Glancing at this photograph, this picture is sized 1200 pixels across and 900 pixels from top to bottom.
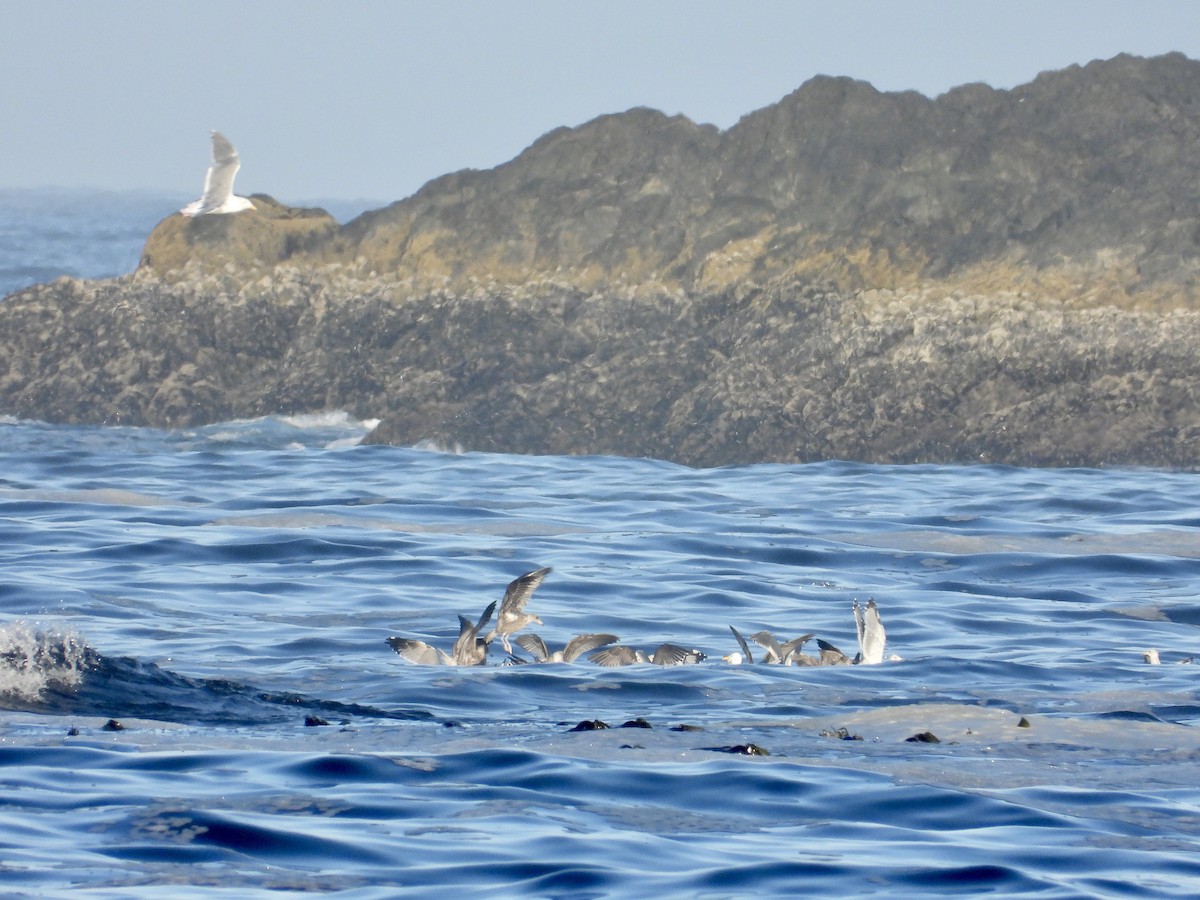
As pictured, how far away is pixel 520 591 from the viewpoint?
411 inches

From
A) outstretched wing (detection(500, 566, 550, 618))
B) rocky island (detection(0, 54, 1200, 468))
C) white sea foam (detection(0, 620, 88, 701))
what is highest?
rocky island (detection(0, 54, 1200, 468))

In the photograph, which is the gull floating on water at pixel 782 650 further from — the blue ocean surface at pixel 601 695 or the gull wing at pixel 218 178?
the gull wing at pixel 218 178

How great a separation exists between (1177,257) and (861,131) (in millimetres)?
4876

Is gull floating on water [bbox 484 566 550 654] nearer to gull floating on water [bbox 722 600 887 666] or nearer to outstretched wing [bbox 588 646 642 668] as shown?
outstretched wing [bbox 588 646 642 668]

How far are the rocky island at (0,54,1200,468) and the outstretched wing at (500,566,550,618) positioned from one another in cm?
1093

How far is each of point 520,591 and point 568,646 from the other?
20.8 inches

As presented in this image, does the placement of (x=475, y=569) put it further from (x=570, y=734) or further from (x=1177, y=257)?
(x=1177, y=257)

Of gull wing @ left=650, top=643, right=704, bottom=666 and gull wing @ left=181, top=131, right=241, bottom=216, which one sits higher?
gull wing @ left=181, top=131, right=241, bottom=216

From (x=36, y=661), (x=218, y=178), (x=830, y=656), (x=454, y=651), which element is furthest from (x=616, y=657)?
(x=218, y=178)

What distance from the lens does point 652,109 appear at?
88.1ft

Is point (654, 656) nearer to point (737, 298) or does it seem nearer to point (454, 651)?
point (454, 651)

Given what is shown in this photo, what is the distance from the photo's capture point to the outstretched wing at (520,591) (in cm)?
1043

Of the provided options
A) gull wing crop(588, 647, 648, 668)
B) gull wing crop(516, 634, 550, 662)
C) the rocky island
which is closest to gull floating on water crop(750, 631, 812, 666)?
gull wing crop(588, 647, 648, 668)

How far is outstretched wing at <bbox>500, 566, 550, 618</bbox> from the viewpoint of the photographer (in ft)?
34.2
